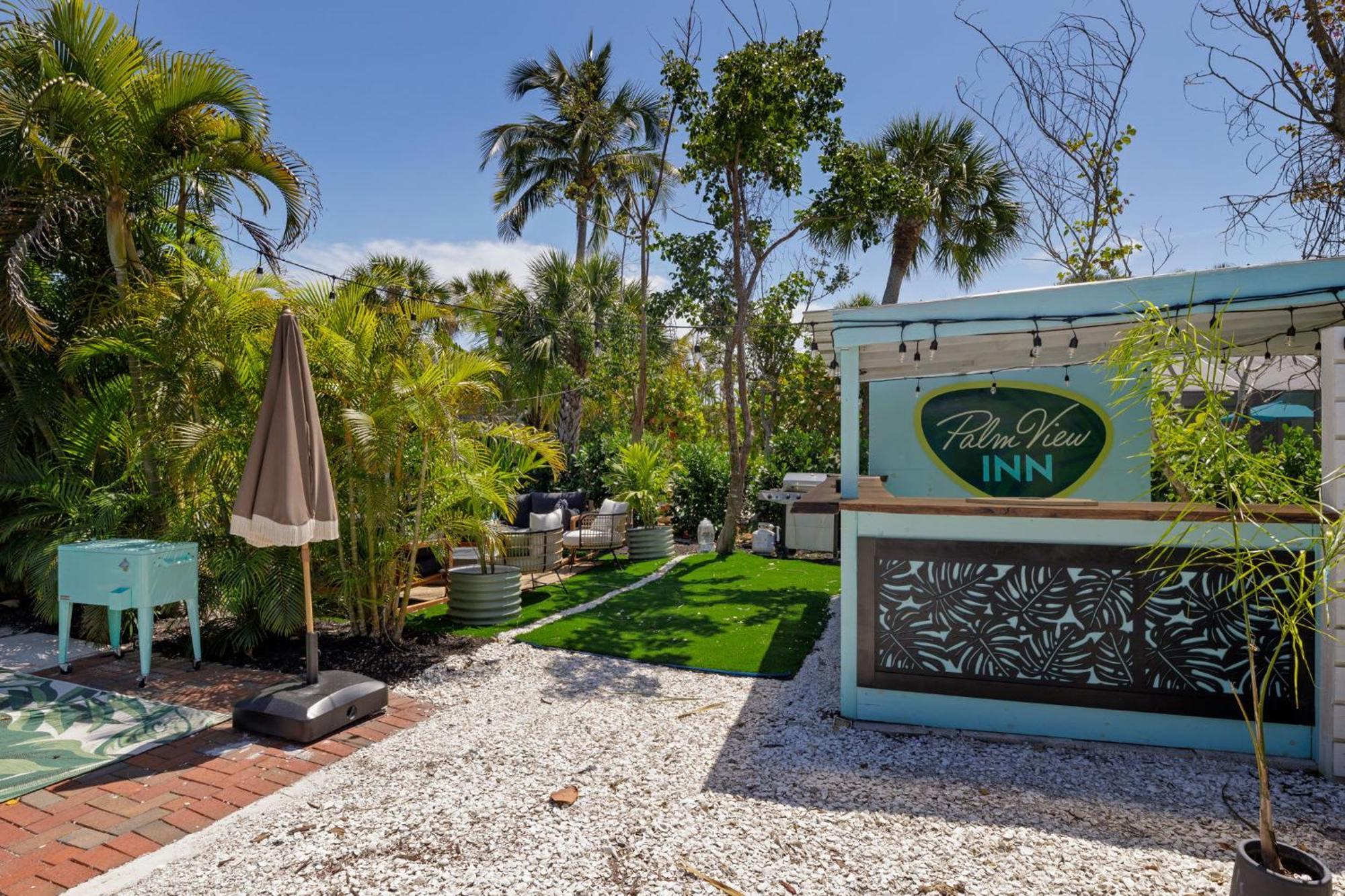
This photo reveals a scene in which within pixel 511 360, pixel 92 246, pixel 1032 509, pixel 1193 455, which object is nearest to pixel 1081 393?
pixel 1032 509

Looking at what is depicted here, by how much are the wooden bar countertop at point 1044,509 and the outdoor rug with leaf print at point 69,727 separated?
377 centimetres

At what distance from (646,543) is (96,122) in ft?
24.1

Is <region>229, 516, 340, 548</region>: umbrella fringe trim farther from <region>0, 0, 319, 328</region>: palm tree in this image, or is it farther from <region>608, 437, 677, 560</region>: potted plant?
<region>608, 437, 677, 560</region>: potted plant

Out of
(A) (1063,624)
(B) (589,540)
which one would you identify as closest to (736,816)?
(A) (1063,624)

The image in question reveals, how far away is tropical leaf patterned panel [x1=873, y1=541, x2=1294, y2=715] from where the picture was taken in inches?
149

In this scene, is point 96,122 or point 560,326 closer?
point 96,122

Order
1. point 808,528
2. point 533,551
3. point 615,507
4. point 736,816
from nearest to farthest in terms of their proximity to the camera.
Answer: point 736,816, point 533,551, point 615,507, point 808,528

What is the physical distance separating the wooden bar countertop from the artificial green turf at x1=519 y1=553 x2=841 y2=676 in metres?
1.69

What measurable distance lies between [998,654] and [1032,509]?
84 cm

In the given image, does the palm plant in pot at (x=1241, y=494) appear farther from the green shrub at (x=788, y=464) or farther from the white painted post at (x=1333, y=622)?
the green shrub at (x=788, y=464)

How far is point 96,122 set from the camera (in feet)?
17.7

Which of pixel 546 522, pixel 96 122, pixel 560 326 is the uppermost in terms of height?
pixel 560 326

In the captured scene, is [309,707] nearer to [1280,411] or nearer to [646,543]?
[646,543]

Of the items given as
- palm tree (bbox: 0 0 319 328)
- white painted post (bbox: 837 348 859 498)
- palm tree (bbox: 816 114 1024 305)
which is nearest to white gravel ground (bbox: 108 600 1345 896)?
white painted post (bbox: 837 348 859 498)
